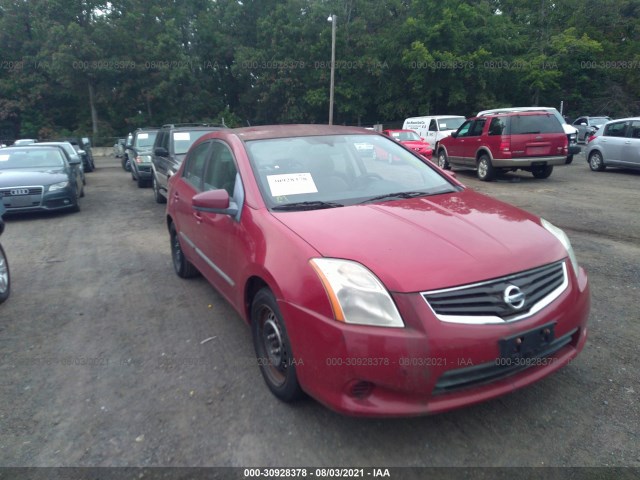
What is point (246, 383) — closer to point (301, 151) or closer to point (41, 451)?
point (41, 451)

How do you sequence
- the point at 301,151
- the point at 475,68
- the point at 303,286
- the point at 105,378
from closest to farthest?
the point at 303,286 → the point at 105,378 → the point at 301,151 → the point at 475,68

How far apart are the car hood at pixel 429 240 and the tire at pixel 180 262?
8.97 ft

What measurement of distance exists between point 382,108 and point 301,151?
35.2 m

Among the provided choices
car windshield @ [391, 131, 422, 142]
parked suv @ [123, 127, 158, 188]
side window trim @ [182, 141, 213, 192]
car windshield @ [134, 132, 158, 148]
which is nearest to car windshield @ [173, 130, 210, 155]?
parked suv @ [123, 127, 158, 188]

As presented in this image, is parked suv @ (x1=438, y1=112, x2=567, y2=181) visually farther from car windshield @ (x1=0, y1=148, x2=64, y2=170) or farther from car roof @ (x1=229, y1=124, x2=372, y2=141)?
car windshield @ (x1=0, y1=148, x2=64, y2=170)

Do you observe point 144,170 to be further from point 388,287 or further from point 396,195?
point 388,287

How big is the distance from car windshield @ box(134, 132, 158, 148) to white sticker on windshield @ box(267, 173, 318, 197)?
12.9 metres

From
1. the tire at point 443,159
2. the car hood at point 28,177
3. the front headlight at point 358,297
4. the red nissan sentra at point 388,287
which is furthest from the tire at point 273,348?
the tire at point 443,159

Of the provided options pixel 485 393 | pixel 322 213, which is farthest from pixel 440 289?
pixel 322 213

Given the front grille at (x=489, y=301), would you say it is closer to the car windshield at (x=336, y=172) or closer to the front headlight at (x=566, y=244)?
the front headlight at (x=566, y=244)

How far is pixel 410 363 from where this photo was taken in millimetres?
2447

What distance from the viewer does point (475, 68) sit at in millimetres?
34156

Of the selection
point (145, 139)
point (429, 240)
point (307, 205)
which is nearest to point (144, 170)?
point (145, 139)

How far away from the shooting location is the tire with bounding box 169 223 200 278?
5.69 metres
